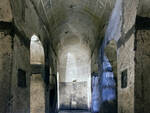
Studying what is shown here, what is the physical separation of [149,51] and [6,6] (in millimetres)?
2520

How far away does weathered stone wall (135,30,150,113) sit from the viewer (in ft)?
9.73

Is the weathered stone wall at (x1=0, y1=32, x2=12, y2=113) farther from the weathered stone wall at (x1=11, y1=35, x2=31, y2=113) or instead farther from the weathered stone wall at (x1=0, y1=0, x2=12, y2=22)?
the weathered stone wall at (x1=0, y1=0, x2=12, y2=22)

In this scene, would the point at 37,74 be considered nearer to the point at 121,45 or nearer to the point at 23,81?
the point at 23,81

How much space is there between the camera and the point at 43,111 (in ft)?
18.3

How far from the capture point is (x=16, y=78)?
308 cm

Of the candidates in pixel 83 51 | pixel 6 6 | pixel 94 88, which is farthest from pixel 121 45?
pixel 83 51

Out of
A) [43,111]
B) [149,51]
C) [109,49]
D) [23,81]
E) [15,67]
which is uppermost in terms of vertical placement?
[109,49]

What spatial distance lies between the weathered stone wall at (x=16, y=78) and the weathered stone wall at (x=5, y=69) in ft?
0.37

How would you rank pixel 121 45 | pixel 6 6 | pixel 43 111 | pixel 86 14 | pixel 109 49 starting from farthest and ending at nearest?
pixel 86 14
pixel 109 49
pixel 43 111
pixel 121 45
pixel 6 6

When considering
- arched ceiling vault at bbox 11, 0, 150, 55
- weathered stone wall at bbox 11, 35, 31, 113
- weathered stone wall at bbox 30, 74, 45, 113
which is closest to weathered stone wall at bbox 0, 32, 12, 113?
weathered stone wall at bbox 11, 35, 31, 113

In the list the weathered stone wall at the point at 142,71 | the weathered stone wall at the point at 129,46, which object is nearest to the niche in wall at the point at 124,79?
the weathered stone wall at the point at 129,46

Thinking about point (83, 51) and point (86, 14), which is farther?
point (83, 51)

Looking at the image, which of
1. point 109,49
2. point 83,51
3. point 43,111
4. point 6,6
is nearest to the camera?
point 6,6

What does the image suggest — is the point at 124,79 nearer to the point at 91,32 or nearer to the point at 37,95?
the point at 37,95
